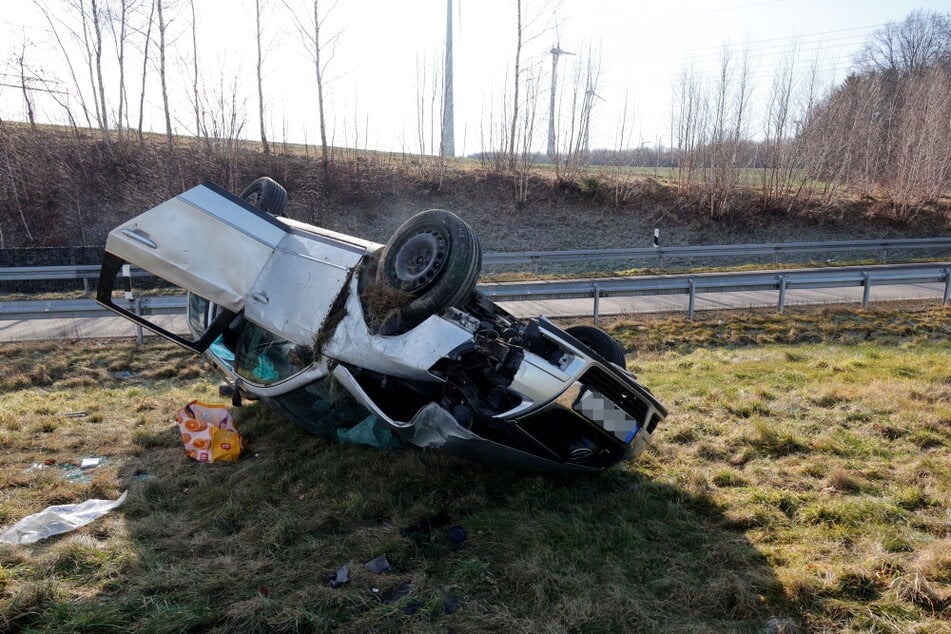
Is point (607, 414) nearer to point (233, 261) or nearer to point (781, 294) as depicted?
point (233, 261)

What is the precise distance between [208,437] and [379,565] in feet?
7.74

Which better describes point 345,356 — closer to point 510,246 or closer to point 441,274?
point 441,274

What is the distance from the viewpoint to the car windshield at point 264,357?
458 cm

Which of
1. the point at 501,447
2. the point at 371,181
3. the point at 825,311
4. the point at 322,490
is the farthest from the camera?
the point at 371,181

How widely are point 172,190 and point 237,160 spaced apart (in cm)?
241

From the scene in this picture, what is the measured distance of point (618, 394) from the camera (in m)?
4.16

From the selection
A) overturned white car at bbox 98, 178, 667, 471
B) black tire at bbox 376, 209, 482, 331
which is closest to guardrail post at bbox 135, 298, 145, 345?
overturned white car at bbox 98, 178, 667, 471

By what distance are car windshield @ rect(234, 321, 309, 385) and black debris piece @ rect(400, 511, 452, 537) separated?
137 centimetres

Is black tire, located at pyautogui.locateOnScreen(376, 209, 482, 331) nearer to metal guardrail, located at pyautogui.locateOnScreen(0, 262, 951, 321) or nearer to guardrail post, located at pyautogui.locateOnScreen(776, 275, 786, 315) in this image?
metal guardrail, located at pyautogui.locateOnScreen(0, 262, 951, 321)

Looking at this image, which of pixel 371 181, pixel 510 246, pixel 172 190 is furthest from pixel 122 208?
pixel 510 246

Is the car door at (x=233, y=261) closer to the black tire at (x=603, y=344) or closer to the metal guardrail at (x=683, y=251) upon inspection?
the black tire at (x=603, y=344)

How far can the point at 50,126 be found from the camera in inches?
909

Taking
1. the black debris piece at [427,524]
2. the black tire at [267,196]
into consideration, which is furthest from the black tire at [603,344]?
the black tire at [267,196]

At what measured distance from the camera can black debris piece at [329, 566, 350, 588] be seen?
338 cm
